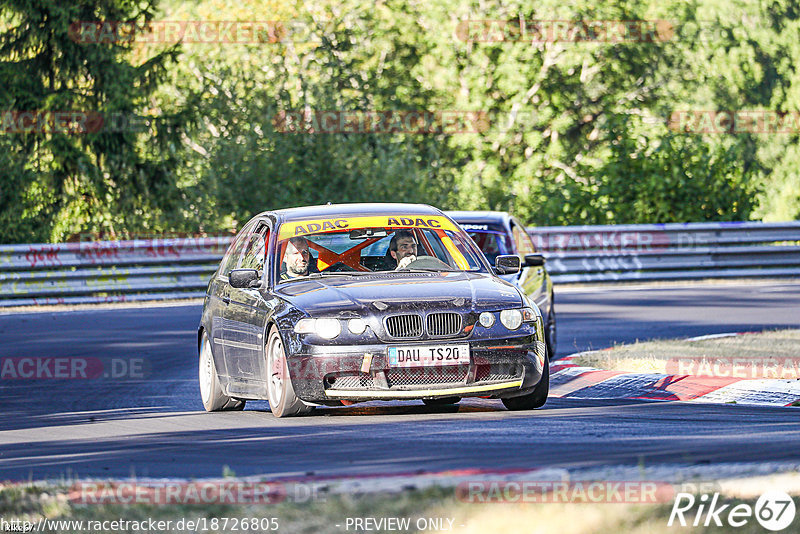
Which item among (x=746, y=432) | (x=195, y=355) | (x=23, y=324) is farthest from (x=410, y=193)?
(x=746, y=432)

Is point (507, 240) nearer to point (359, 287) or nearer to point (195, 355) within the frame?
point (195, 355)

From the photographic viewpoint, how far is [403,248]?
38.2ft

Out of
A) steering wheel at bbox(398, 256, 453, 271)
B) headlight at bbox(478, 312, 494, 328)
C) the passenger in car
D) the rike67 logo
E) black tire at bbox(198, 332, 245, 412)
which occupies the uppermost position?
the passenger in car

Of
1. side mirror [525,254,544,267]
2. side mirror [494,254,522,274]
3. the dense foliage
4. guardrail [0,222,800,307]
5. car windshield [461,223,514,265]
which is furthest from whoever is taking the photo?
the dense foliage

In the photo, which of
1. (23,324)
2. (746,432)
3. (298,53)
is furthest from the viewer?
(298,53)

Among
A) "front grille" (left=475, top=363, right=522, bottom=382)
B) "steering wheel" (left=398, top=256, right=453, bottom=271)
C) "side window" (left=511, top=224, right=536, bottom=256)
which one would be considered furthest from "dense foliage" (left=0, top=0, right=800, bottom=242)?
"front grille" (left=475, top=363, right=522, bottom=382)

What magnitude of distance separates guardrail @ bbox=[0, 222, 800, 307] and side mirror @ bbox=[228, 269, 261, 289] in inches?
563

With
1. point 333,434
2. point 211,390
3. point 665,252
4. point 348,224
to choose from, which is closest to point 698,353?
point 348,224

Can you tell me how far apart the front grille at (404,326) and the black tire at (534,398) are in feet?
3.34

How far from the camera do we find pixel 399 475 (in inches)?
281

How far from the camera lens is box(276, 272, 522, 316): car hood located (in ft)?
33.6

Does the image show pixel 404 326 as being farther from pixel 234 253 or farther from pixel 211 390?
pixel 234 253

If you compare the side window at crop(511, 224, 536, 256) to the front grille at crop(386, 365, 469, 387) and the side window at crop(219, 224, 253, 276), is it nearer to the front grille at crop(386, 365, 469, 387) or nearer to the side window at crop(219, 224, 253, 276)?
the side window at crop(219, 224, 253, 276)

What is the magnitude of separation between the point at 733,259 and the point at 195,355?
14709 millimetres
